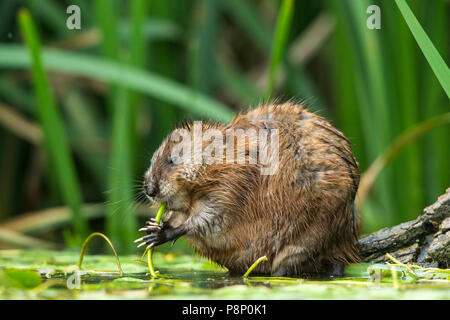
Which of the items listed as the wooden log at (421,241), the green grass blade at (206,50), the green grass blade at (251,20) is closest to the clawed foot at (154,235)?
the wooden log at (421,241)

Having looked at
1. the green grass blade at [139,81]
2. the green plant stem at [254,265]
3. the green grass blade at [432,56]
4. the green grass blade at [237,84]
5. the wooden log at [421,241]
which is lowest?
the green plant stem at [254,265]

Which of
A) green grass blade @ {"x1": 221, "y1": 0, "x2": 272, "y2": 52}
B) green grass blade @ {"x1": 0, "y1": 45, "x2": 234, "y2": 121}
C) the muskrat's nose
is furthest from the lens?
green grass blade @ {"x1": 221, "y1": 0, "x2": 272, "y2": 52}

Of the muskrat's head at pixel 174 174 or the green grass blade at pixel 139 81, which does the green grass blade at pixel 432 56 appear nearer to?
the muskrat's head at pixel 174 174

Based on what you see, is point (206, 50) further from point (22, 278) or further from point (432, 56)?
point (22, 278)

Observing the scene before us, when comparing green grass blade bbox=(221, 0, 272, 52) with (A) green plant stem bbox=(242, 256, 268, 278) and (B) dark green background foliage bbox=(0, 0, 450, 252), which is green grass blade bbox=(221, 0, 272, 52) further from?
(A) green plant stem bbox=(242, 256, 268, 278)

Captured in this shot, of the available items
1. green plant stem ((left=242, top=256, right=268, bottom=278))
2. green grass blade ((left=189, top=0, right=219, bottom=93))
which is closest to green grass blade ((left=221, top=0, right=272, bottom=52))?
green grass blade ((left=189, top=0, right=219, bottom=93))

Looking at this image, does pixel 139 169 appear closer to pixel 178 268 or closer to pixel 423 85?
pixel 423 85
